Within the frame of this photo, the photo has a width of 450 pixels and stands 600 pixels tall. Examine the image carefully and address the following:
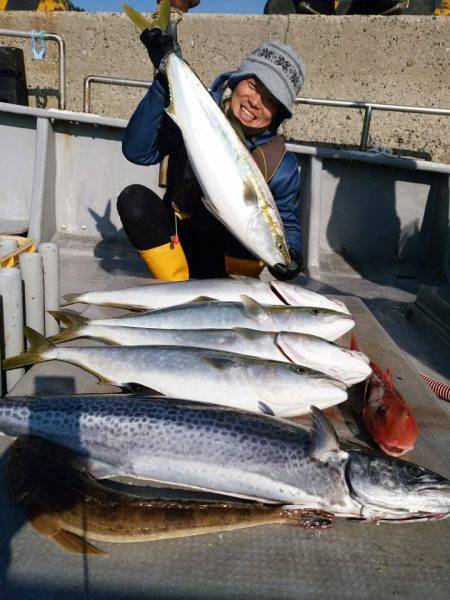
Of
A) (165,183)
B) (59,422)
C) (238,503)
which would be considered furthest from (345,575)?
(165,183)

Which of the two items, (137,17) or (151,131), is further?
(151,131)

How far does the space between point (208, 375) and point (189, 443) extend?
1.51ft

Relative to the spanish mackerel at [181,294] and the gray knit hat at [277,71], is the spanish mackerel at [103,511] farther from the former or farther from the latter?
the gray knit hat at [277,71]

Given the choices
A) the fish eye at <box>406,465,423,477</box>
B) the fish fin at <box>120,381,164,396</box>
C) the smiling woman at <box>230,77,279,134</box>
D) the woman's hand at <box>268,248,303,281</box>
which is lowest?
the fish eye at <box>406,465,423,477</box>

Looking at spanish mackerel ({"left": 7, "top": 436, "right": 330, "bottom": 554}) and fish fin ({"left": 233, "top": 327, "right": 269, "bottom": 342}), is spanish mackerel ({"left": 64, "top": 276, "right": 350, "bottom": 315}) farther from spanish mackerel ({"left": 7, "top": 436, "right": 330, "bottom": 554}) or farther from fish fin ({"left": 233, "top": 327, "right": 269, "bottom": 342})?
spanish mackerel ({"left": 7, "top": 436, "right": 330, "bottom": 554})

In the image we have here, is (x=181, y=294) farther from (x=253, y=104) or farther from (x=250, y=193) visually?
(x=253, y=104)

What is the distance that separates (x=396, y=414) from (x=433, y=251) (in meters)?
4.40

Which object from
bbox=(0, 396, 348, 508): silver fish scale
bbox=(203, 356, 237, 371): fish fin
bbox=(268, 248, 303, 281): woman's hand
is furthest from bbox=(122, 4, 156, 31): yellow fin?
bbox=(0, 396, 348, 508): silver fish scale

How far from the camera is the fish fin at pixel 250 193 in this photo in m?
2.89

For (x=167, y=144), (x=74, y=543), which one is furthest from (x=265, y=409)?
(x=167, y=144)

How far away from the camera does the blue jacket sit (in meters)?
3.37

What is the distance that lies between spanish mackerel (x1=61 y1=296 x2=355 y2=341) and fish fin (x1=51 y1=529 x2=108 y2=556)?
4.47ft

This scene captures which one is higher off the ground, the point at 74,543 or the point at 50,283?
the point at 50,283

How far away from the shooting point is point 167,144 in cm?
382
